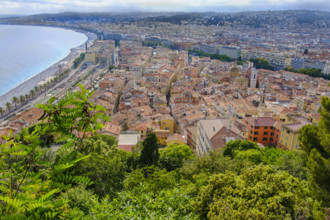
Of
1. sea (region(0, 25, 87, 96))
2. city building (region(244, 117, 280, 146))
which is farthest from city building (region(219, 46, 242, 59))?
city building (region(244, 117, 280, 146))

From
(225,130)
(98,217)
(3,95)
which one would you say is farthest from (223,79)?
(98,217)

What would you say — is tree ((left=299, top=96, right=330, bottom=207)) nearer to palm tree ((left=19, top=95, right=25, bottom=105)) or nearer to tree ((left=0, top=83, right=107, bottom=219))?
tree ((left=0, top=83, right=107, bottom=219))

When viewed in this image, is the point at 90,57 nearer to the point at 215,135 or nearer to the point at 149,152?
the point at 215,135

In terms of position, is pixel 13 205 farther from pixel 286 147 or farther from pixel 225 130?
pixel 286 147

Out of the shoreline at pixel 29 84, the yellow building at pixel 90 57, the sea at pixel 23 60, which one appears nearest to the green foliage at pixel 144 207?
the shoreline at pixel 29 84

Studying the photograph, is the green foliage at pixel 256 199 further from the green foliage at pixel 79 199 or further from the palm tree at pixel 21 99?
the palm tree at pixel 21 99

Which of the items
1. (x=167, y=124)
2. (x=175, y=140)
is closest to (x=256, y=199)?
(x=175, y=140)
